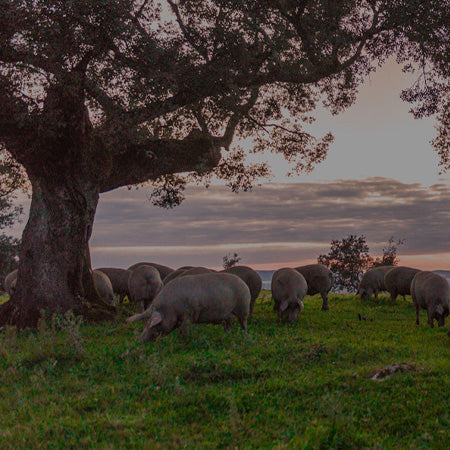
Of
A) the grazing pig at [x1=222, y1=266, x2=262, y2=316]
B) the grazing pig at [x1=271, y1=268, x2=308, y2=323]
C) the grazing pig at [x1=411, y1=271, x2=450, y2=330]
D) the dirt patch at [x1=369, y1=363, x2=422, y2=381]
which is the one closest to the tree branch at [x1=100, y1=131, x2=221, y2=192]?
the grazing pig at [x1=222, y1=266, x2=262, y2=316]

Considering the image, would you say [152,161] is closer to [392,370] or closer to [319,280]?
[319,280]

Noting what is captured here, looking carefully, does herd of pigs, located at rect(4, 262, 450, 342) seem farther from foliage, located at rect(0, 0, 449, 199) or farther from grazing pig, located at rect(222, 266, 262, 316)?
foliage, located at rect(0, 0, 449, 199)

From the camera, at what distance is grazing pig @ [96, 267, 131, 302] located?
23.7 m

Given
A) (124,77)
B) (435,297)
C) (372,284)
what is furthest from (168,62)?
(372,284)

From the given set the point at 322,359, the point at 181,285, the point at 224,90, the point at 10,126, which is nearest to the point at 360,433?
the point at 322,359

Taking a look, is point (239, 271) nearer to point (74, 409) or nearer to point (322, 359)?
point (322, 359)

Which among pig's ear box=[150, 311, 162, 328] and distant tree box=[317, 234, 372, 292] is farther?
distant tree box=[317, 234, 372, 292]

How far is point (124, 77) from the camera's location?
1584cm

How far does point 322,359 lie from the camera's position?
10727 mm

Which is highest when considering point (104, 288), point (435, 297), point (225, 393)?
point (435, 297)

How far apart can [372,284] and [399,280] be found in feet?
6.49

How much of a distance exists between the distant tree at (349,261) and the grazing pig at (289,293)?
14726 mm

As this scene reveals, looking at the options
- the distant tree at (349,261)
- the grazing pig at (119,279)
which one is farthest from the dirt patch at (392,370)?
the distant tree at (349,261)

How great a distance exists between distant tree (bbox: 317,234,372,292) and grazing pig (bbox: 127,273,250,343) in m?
19.8
